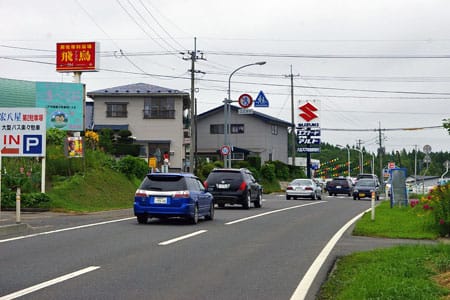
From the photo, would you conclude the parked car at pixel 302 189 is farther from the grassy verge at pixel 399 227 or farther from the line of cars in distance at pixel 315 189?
the grassy verge at pixel 399 227

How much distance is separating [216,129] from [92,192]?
45.9 metres

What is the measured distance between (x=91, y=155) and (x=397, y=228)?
17912 millimetres

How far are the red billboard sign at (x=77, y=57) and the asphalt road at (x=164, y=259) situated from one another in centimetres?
2515

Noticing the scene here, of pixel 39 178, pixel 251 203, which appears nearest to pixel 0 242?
pixel 39 178

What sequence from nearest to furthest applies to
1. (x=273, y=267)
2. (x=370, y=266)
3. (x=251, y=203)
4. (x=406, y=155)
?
1. (x=370, y=266)
2. (x=273, y=267)
3. (x=251, y=203)
4. (x=406, y=155)

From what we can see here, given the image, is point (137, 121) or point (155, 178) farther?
point (137, 121)

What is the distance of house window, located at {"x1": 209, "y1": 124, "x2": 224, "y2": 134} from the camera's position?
74.6 m

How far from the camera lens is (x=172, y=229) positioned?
18438mm

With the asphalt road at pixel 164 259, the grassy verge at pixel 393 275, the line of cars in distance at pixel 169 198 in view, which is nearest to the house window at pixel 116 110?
the line of cars in distance at pixel 169 198

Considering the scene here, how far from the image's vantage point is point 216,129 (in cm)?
7481

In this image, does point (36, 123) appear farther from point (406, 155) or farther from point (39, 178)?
point (406, 155)

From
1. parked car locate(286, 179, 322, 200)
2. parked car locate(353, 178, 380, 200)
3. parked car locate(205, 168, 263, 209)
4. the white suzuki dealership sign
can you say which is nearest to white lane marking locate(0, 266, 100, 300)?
the white suzuki dealership sign

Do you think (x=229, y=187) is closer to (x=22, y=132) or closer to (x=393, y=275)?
(x=22, y=132)

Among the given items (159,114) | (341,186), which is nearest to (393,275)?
(341,186)
